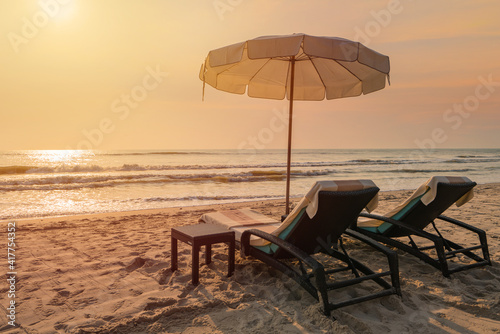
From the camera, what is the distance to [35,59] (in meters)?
9.08

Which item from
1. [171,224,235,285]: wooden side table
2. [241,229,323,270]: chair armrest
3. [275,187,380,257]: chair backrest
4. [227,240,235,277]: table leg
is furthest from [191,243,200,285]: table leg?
[275,187,380,257]: chair backrest

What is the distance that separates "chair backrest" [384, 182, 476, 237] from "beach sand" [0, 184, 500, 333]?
437 mm

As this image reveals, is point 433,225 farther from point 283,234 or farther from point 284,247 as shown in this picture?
point 284,247

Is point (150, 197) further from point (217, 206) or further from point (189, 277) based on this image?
point (189, 277)

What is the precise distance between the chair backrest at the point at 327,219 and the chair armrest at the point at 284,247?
13cm

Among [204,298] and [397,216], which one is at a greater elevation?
[397,216]

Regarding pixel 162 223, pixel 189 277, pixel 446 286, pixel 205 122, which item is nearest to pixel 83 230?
pixel 162 223

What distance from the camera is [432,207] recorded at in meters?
3.88

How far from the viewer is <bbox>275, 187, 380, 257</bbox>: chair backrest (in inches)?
112

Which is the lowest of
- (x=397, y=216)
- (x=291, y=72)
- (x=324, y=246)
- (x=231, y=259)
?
(x=231, y=259)

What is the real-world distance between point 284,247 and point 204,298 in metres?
0.86

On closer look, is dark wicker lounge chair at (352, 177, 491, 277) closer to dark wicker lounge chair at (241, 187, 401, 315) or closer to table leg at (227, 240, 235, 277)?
dark wicker lounge chair at (241, 187, 401, 315)

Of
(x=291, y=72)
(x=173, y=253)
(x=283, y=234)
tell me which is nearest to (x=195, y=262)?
(x=173, y=253)

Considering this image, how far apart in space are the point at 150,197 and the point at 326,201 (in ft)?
29.9
